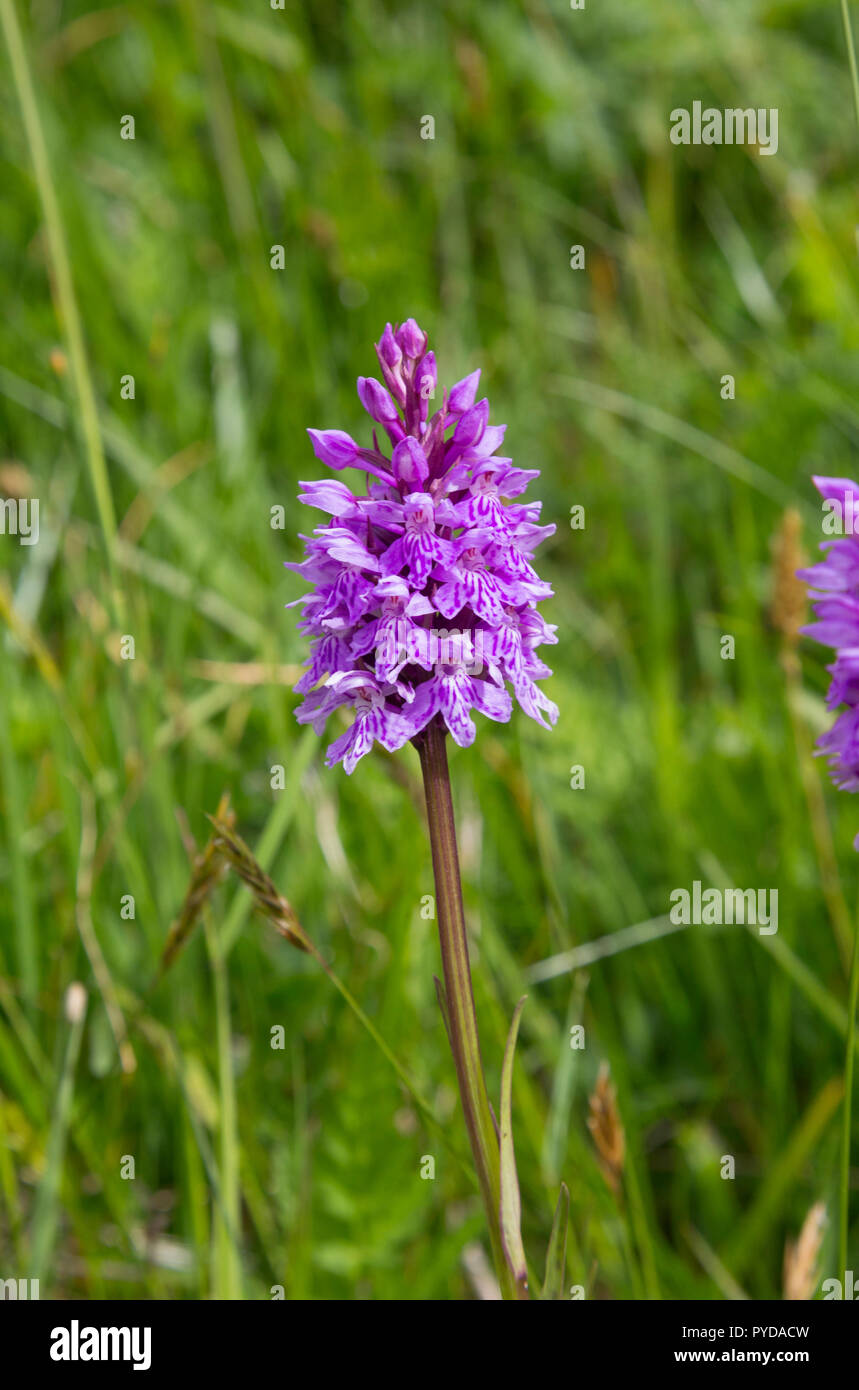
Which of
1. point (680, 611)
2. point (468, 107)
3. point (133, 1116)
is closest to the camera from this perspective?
point (133, 1116)

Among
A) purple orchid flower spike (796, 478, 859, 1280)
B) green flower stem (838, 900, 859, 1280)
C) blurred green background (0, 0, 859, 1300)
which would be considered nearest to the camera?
purple orchid flower spike (796, 478, 859, 1280)

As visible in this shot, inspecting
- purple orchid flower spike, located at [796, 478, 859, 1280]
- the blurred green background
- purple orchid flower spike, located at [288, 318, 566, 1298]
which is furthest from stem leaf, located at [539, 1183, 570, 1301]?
purple orchid flower spike, located at [796, 478, 859, 1280]

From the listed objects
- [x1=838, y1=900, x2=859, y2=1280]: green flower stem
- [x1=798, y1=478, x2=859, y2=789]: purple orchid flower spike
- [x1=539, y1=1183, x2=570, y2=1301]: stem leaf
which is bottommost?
[x1=539, y1=1183, x2=570, y2=1301]: stem leaf

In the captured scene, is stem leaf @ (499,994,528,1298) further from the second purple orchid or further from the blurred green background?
the blurred green background

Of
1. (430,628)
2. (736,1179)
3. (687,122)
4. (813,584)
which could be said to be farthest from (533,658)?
(687,122)

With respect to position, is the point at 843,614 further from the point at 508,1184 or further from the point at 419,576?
the point at 508,1184

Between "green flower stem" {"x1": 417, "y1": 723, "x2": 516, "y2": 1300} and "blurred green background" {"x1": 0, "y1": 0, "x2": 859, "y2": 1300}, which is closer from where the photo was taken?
"green flower stem" {"x1": 417, "y1": 723, "x2": 516, "y2": 1300}

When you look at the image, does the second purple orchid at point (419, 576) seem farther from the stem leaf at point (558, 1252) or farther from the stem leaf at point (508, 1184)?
the stem leaf at point (558, 1252)

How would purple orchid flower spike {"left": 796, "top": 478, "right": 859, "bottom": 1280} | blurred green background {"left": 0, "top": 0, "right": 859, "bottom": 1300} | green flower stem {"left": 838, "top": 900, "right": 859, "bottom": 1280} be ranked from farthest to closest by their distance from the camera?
blurred green background {"left": 0, "top": 0, "right": 859, "bottom": 1300}
green flower stem {"left": 838, "top": 900, "right": 859, "bottom": 1280}
purple orchid flower spike {"left": 796, "top": 478, "right": 859, "bottom": 1280}

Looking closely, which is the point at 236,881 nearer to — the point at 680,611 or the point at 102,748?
the point at 102,748
